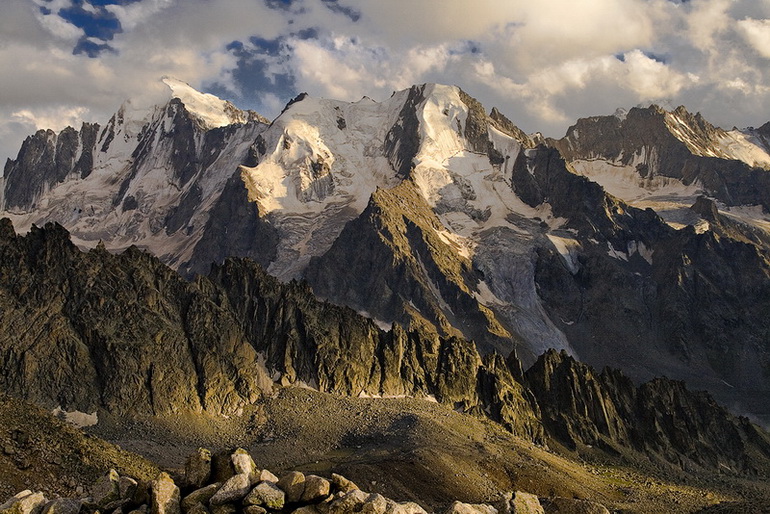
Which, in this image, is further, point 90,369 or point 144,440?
point 90,369

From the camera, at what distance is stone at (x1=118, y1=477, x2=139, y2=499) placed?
56094 millimetres

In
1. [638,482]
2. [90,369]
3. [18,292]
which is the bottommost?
[638,482]

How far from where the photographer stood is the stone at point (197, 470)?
58438 millimetres

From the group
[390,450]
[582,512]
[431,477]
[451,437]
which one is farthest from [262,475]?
[451,437]

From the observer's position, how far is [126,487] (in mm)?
58625

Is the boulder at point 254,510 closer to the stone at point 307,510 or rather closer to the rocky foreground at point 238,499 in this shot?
the rocky foreground at point 238,499

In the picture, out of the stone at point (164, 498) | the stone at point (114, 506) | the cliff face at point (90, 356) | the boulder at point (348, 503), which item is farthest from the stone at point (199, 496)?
the cliff face at point (90, 356)

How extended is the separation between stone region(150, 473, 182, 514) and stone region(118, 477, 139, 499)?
96.5 inches

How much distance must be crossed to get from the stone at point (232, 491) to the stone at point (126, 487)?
227 inches

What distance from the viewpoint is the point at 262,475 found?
5625cm

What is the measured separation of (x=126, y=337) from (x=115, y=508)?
143706 millimetres

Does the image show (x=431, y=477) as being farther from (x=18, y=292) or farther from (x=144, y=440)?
(x=18, y=292)

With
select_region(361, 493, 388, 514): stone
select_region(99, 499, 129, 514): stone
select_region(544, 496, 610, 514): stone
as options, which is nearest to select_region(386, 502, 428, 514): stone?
select_region(361, 493, 388, 514): stone

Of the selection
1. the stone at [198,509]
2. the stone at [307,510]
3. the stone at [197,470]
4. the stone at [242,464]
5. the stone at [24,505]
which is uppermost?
the stone at [242,464]
